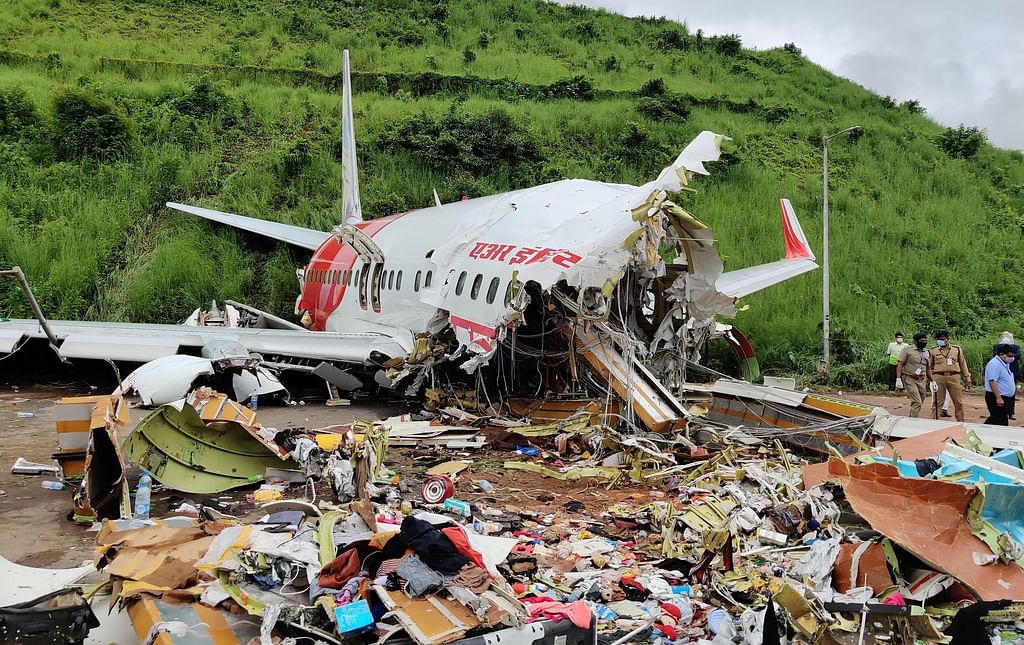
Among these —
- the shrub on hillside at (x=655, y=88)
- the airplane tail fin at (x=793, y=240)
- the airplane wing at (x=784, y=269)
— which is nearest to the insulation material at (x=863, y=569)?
the airplane wing at (x=784, y=269)

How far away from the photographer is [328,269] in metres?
18.1

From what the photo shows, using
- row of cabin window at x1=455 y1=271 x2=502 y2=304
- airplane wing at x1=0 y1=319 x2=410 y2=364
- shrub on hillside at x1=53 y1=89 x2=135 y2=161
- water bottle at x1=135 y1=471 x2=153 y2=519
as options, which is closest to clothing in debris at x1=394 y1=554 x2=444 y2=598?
water bottle at x1=135 y1=471 x2=153 y2=519

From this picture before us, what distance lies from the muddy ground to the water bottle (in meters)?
0.18

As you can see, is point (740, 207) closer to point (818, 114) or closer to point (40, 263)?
point (818, 114)

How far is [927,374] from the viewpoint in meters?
14.4

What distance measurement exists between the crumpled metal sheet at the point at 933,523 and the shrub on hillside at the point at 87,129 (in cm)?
2667

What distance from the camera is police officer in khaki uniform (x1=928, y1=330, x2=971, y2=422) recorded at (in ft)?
42.9

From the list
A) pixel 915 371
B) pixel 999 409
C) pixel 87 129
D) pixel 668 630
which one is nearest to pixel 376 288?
pixel 915 371

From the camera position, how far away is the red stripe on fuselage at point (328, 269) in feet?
55.9

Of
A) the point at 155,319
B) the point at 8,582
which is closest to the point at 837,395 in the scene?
the point at 8,582

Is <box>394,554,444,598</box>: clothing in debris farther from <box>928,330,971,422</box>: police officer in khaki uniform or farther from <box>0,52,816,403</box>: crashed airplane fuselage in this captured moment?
<box>928,330,971,422</box>: police officer in khaki uniform

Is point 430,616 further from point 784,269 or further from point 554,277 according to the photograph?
point 784,269

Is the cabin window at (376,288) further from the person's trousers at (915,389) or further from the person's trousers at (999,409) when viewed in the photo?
the person's trousers at (999,409)

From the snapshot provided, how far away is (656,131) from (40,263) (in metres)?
23.9
